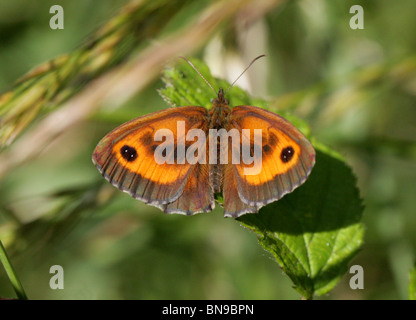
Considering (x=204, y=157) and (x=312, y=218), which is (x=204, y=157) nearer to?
(x=204, y=157)

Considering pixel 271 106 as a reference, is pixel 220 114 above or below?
below

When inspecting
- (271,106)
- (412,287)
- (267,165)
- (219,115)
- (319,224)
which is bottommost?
(412,287)

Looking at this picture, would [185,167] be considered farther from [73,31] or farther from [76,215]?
[73,31]

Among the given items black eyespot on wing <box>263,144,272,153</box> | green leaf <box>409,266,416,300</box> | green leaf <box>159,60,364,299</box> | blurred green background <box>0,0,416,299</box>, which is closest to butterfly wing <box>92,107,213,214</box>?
green leaf <box>159,60,364,299</box>

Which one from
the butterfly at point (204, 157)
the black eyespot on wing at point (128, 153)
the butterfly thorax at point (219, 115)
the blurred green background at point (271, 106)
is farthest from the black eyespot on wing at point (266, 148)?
the blurred green background at point (271, 106)

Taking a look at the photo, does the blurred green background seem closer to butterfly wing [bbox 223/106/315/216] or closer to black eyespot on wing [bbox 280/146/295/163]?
butterfly wing [bbox 223/106/315/216]

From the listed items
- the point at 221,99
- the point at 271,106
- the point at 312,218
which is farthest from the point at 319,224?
the point at 271,106
